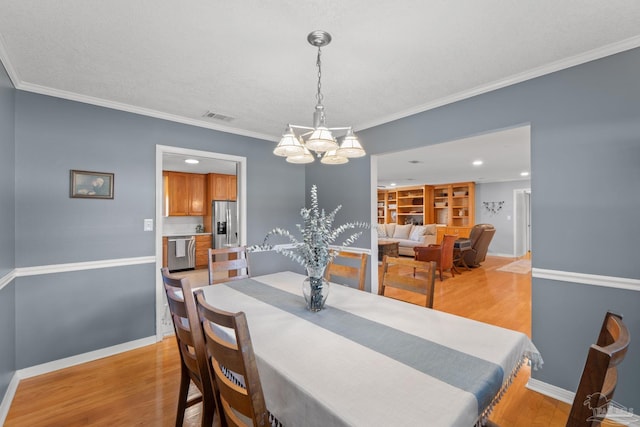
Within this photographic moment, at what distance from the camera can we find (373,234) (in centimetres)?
362

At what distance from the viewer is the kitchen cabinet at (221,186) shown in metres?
6.82

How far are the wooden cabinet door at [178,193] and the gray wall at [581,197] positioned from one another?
6277 mm

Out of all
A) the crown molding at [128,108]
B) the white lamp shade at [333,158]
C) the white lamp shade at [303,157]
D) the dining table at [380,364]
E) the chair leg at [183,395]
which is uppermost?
the crown molding at [128,108]

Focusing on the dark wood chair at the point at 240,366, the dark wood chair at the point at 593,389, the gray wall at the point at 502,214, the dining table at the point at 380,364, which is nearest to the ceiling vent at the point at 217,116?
the dining table at the point at 380,364

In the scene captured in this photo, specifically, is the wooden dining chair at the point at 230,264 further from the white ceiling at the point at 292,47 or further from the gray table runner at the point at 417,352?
the white ceiling at the point at 292,47

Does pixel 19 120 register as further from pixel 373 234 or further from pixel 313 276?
pixel 373 234

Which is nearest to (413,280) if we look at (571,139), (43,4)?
(571,139)

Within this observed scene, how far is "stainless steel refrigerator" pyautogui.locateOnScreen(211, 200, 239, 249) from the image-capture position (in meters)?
6.66

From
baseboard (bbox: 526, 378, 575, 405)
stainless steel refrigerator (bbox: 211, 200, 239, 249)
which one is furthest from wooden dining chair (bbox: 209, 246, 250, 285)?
stainless steel refrigerator (bbox: 211, 200, 239, 249)

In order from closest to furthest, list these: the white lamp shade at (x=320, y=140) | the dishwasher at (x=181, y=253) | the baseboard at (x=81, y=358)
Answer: the white lamp shade at (x=320, y=140) → the baseboard at (x=81, y=358) → the dishwasher at (x=181, y=253)

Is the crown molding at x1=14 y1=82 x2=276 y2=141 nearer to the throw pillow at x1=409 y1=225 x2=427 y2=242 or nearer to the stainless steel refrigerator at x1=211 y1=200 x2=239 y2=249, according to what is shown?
the stainless steel refrigerator at x1=211 y1=200 x2=239 y2=249

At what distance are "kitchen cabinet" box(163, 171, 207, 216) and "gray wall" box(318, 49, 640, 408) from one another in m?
6.24

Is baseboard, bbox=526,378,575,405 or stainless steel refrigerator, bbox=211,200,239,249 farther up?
stainless steel refrigerator, bbox=211,200,239,249

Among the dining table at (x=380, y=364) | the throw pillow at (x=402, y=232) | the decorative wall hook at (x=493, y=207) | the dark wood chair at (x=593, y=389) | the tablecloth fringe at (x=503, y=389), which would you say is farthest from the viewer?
the throw pillow at (x=402, y=232)
